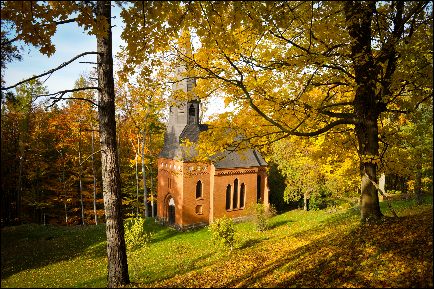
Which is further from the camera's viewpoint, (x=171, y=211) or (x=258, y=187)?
(x=258, y=187)

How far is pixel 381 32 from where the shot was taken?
797 centimetres

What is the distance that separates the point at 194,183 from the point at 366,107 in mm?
19424

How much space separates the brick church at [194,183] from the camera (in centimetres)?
2589

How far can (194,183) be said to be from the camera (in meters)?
26.5

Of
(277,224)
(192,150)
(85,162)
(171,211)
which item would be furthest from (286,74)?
(85,162)

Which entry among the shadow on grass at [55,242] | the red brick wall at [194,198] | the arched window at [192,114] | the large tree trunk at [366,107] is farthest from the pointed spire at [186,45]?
the arched window at [192,114]

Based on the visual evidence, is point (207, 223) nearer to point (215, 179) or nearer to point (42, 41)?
point (215, 179)

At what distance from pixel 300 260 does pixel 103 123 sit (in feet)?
17.8

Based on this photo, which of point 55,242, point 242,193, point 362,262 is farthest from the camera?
point 242,193

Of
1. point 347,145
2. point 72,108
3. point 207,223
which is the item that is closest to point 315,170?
point 207,223

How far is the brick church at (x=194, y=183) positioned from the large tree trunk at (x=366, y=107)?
1620 centimetres

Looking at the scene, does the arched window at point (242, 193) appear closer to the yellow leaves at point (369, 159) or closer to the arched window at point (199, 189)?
the arched window at point (199, 189)

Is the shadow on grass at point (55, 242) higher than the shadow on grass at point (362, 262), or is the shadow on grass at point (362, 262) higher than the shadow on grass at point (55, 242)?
the shadow on grass at point (362, 262)

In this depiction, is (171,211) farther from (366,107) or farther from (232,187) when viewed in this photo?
(366,107)
